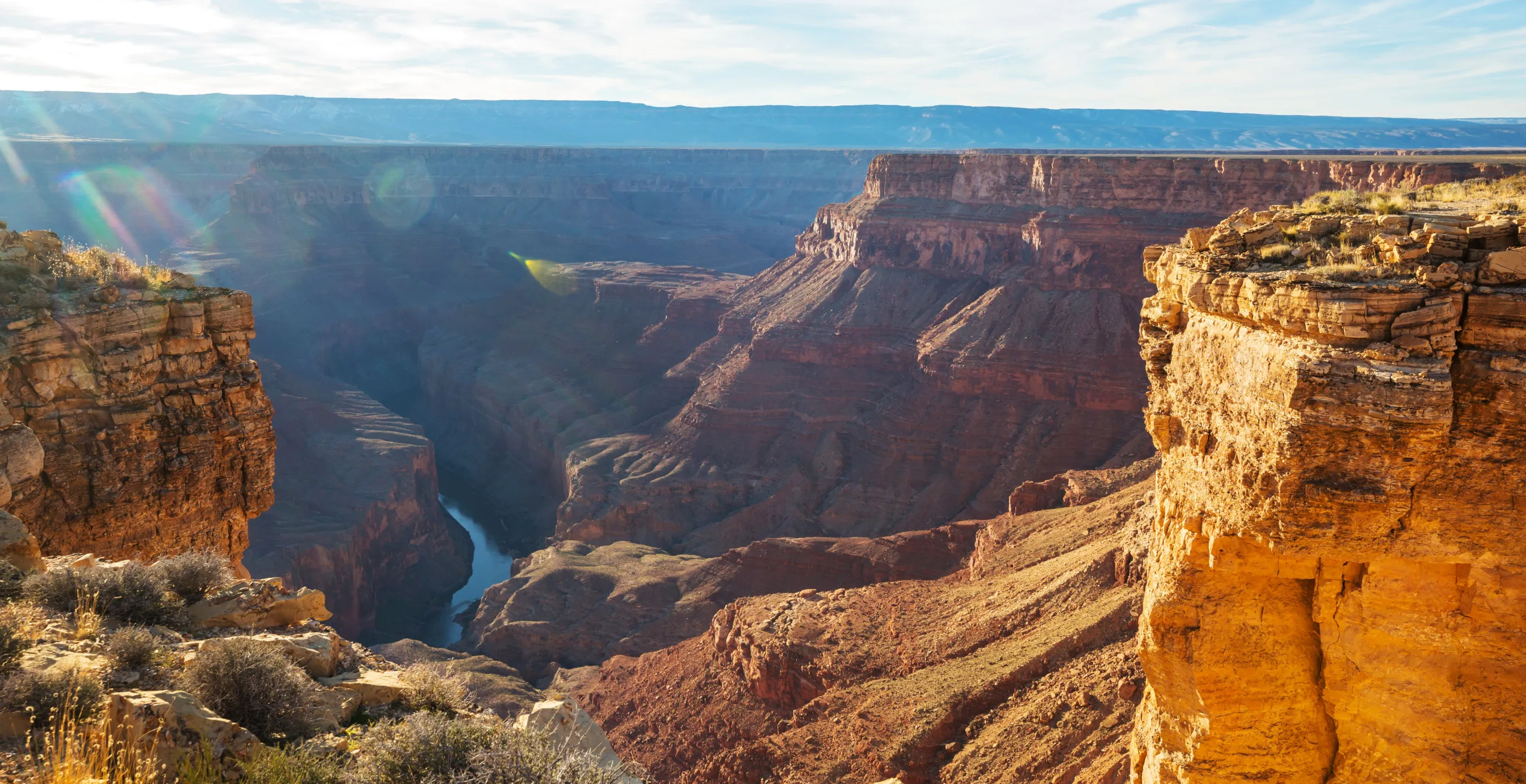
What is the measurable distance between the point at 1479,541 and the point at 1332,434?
63.0 inches

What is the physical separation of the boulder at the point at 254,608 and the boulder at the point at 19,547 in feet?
6.40

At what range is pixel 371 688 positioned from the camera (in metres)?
11.3

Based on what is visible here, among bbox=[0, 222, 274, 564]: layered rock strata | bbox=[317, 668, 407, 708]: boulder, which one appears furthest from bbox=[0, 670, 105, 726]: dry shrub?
bbox=[0, 222, 274, 564]: layered rock strata

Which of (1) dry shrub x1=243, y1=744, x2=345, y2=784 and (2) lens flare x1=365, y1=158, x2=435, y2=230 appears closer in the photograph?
(1) dry shrub x1=243, y1=744, x2=345, y2=784

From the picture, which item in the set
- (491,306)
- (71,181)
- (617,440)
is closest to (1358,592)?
(617,440)

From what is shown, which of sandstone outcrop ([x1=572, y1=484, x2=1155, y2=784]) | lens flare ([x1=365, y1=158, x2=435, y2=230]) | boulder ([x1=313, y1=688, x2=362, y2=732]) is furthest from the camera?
lens flare ([x1=365, y1=158, x2=435, y2=230])

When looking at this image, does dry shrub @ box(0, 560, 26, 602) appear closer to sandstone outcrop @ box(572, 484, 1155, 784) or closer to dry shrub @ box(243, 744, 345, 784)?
dry shrub @ box(243, 744, 345, 784)

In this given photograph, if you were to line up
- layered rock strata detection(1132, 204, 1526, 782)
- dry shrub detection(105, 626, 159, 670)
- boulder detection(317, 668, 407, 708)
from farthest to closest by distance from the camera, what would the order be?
boulder detection(317, 668, 407, 708) → dry shrub detection(105, 626, 159, 670) → layered rock strata detection(1132, 204, 1526, 782)

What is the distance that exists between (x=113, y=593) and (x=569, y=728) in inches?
218

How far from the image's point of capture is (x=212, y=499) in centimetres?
1925

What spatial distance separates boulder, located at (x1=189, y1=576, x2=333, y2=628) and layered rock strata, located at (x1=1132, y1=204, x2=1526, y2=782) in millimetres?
10633

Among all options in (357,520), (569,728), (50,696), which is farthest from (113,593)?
(357,520)

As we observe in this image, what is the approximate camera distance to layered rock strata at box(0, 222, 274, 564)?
16750 mm

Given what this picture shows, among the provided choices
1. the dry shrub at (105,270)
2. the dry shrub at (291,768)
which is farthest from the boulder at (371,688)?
the dry shrub at (105,270)
